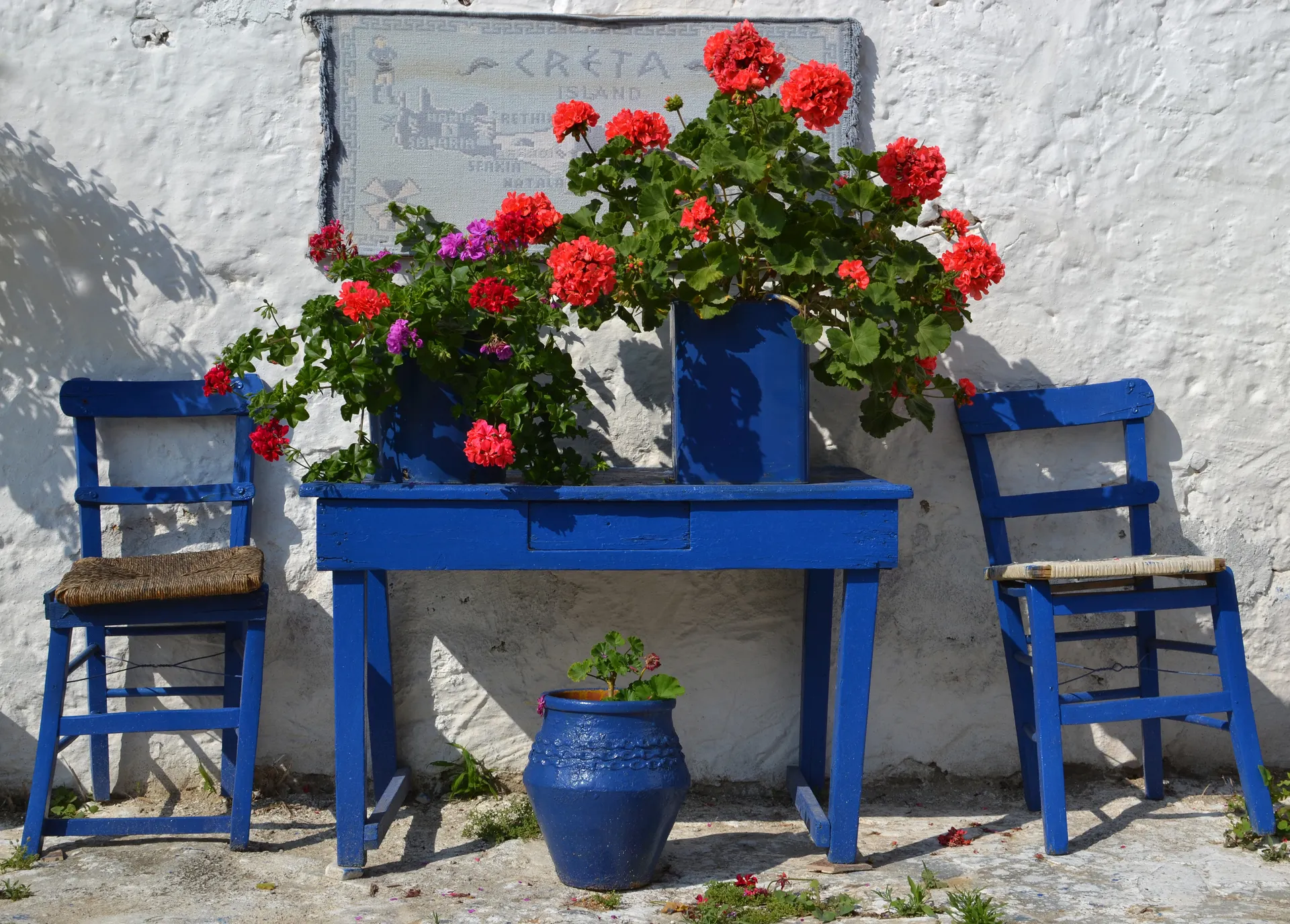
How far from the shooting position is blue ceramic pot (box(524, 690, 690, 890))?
231 cm

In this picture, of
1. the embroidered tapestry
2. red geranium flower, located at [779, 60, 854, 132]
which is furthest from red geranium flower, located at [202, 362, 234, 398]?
red geranium flower, located at [779, 60, 854, 132]

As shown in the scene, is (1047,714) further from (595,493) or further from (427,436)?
(427,436)

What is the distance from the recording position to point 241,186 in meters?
3.04

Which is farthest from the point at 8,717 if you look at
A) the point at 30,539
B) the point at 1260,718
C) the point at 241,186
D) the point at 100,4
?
the point at 1260,718

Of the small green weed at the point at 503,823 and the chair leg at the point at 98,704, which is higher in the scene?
the chair leg at the point at 98,704

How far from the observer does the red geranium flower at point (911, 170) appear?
2.54m

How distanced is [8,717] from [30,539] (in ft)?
1.48

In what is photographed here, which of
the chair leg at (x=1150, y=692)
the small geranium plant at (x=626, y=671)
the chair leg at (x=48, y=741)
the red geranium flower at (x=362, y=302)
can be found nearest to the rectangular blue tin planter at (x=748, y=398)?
the small geranium plant at (x=626, y=671)

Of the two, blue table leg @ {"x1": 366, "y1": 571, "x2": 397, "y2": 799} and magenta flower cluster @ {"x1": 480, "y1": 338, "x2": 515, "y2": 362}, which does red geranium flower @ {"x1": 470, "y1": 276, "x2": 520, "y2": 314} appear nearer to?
magenta flower cluster @ {"x1": 480, "y1": 338, "x2": 515, "y2": 362}

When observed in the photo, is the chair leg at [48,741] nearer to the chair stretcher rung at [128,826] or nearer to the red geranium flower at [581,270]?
the chair stretcher rung at [128,826]

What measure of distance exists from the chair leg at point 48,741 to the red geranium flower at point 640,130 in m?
1.64

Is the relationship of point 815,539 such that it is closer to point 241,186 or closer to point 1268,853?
point 1268,853

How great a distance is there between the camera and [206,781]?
9.95 feet

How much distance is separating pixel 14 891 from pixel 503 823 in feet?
3.29
